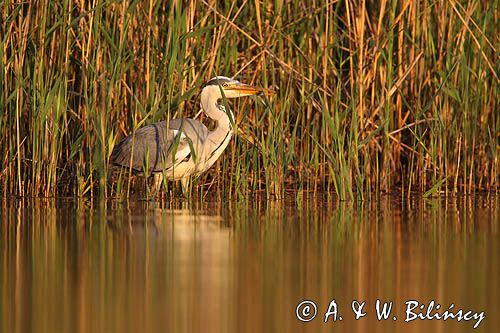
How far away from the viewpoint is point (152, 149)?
7582 millimetres

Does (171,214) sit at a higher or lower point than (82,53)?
lower

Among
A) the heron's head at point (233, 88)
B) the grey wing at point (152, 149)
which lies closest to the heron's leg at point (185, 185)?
A: the grey wing at point (152, 149)

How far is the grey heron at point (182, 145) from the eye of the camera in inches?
291

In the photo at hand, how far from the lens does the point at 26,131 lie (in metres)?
7.45

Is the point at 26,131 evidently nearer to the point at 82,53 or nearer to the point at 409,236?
the point at 82,53

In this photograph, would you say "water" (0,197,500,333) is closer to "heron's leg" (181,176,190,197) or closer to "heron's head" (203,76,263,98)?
"heron's leg" (181,176,190,197)

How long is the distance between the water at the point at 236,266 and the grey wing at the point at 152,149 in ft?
2.27

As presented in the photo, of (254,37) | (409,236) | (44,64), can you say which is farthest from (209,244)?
(254,37)

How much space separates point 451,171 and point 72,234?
3219 mm

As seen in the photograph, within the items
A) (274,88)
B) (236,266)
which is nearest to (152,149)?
(274,88)
